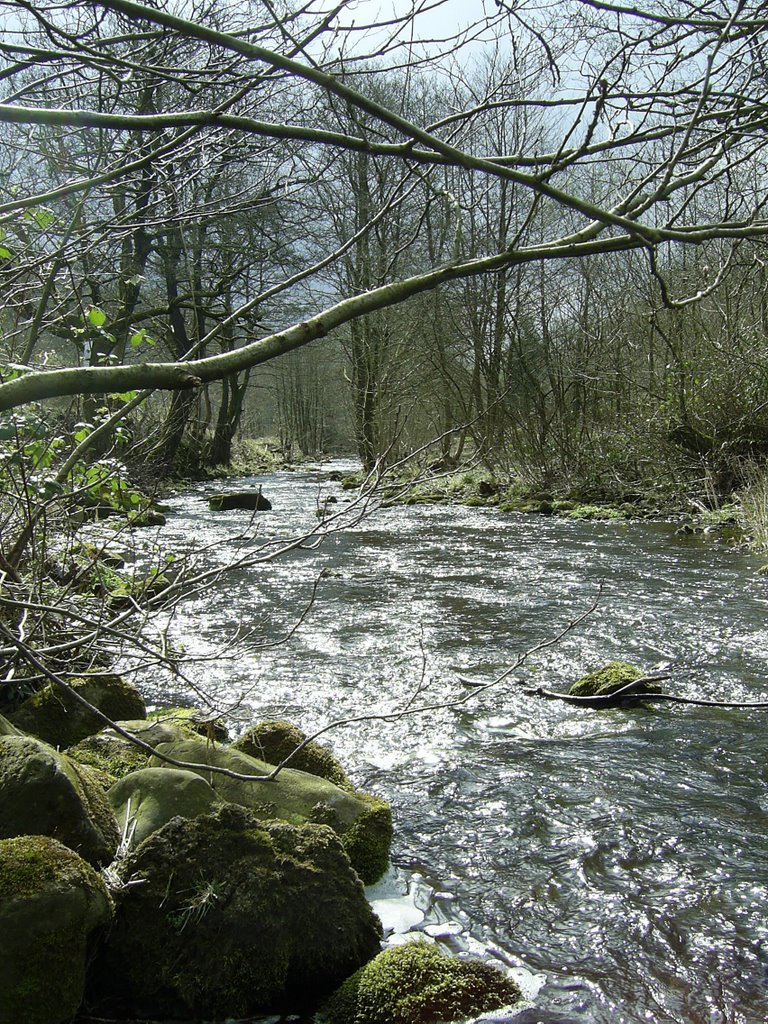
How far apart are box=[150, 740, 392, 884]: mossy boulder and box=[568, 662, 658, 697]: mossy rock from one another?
7.13ft

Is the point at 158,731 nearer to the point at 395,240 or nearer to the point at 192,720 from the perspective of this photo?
the point at 192,720

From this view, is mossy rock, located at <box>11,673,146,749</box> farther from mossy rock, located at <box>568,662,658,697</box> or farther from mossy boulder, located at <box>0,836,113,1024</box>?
mossy rock, located at <box>568,662,658,697</box>

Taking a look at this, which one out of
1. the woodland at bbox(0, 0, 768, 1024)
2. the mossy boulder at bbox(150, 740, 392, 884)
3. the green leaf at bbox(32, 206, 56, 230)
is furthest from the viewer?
the mossy boulder at bbox(150, 740, 392, 884)

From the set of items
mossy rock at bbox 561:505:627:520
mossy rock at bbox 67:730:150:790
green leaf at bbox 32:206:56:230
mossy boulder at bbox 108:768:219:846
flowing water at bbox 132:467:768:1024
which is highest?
green leaf at bbox 32:206:56:230

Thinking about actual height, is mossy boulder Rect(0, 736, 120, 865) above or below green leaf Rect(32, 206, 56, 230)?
below

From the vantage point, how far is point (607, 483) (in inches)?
653

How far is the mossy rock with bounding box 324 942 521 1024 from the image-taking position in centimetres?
258

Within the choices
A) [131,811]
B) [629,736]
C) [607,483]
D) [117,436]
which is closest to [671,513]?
[607,483]

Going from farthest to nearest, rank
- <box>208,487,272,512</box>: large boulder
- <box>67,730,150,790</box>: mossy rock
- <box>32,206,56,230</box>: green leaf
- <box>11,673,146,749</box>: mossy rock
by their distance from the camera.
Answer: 1. <box>208,487,272,512</box>: large boulder
2. <box>11,673,146,749</box>: mossy rock
3. <box>67,730,150,790</box>: mossy rock
4. <box>32,206,56,230</box>: green leaf

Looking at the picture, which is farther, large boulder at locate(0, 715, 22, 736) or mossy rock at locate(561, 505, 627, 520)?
mossy rock at locate(561, 505, 627, 520)

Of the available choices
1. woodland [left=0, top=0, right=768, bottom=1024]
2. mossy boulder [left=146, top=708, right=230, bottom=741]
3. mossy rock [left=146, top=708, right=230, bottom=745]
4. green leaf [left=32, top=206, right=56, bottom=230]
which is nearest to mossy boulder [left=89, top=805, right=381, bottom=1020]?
woodland [left=0, top=0, right=768, bottom=1024]

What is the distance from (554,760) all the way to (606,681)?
3.37ft

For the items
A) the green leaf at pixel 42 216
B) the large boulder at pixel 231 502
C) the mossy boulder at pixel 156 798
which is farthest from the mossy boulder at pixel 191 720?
the large boulder at pixel 231 502

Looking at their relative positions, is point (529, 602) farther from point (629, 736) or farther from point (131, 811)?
point (131, 811)
